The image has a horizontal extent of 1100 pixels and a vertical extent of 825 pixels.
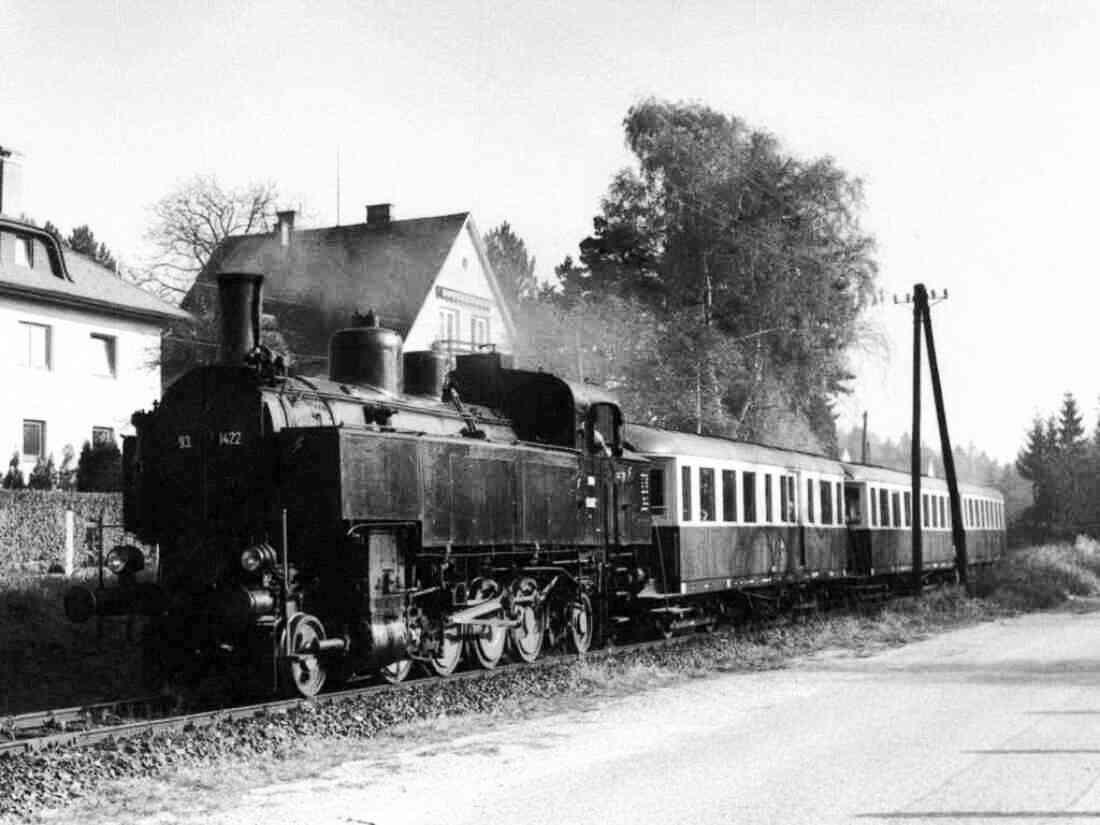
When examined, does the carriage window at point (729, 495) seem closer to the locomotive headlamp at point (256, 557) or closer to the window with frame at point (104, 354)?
the locomotive headlamp at point (256, 557)

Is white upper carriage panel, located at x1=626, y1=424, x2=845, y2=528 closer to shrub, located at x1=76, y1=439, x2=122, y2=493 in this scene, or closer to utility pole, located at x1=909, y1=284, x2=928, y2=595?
utility pole, located at x1=909, y1=284, x2=928, y2=595

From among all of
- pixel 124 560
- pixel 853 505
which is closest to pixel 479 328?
pixel 853 505

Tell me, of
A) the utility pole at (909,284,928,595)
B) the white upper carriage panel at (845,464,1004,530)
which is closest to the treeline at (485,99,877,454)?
the white upper carriage panel at (845,464,1004,530)

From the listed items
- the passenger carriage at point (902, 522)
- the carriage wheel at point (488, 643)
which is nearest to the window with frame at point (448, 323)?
the passenger carriage at point (902, 522)

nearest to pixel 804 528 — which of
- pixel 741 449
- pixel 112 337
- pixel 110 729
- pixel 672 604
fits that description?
pixel 741 449

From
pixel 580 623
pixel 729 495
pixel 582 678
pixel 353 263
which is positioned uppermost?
pixel 353 263

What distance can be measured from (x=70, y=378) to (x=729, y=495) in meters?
18.5

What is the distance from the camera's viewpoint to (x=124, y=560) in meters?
12.4

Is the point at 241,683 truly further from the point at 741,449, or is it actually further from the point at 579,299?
the point at 579,299

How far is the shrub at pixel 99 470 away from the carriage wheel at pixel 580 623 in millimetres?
12835

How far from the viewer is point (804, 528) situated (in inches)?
952

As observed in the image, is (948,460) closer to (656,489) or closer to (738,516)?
(738,516)

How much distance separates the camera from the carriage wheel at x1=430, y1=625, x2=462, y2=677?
44.6ft

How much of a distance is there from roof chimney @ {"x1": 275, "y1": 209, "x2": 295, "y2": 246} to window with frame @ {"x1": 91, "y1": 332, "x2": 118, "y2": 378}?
8589 mm
